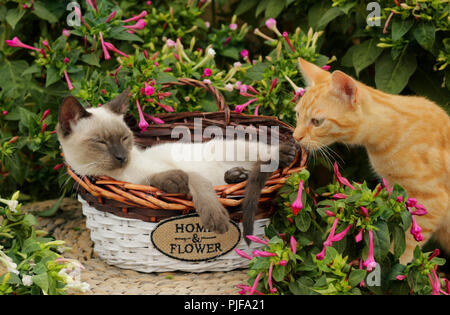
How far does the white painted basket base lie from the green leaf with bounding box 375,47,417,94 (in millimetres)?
923

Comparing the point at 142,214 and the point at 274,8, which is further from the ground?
the point at 274,8

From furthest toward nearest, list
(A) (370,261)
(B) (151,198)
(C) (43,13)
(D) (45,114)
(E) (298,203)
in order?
(C) (43,13) → (D) (45,114) → (B) (151,198) → (E) (298,203) → (A) (370,261)

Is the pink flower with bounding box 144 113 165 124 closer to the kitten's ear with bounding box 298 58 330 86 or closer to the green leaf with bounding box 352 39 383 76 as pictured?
the kitten's ear with bounding box 298 58 330 86

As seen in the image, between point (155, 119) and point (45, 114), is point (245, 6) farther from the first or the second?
point (45, 114)

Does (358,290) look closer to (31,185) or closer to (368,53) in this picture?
(368,53)

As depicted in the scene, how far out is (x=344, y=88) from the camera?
1.79 m

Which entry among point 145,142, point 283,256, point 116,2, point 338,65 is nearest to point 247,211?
point 283,256

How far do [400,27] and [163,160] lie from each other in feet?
3.83

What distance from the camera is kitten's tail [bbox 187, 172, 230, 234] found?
162 centimetres

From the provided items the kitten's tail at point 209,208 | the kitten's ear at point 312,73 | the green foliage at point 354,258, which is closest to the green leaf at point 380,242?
the green foliage at point 354,258

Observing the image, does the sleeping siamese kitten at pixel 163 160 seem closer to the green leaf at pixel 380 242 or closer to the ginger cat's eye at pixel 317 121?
the ginger cat's eye at pixel 317 121

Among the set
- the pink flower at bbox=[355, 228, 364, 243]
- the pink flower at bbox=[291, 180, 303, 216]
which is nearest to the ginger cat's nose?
the pink flower at bbox=[291, 180, 303, 216]

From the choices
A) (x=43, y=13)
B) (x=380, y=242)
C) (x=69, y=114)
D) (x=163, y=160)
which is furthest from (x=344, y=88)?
(x=43, y=13)
